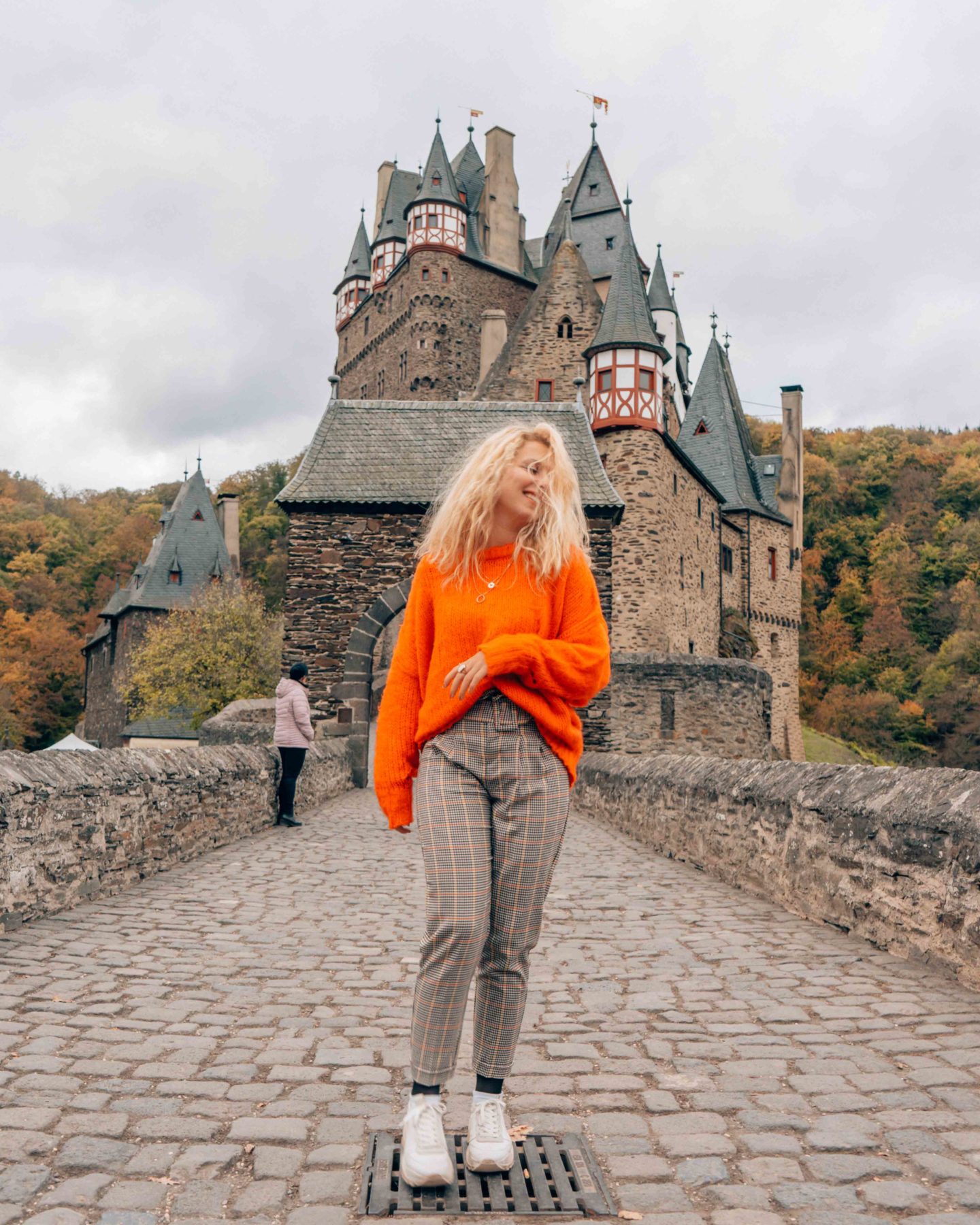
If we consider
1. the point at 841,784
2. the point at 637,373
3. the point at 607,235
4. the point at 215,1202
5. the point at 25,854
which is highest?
the point at 607,235

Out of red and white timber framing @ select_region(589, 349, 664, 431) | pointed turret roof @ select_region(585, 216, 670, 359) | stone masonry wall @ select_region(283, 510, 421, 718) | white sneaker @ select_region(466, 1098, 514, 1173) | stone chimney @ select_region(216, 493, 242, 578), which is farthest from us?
stone chimney @ select_region(216, 493, 242, 578)

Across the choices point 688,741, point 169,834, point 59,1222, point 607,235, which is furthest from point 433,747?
point 607,235

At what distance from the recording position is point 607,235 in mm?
45875

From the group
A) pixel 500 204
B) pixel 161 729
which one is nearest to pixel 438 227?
pixel 500 204

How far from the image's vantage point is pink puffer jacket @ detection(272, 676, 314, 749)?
10016mm

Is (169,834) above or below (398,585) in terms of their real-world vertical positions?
below

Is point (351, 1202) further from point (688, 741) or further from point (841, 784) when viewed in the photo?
point (688, 741)

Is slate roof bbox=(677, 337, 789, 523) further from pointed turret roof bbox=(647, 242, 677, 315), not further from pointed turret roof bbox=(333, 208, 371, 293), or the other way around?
pointed turret roof bbox=(333, 208, 371, 293)

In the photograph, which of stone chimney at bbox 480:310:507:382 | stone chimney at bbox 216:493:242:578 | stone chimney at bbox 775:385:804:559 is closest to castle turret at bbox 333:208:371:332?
stone chimney at bbox 216:493:242:578

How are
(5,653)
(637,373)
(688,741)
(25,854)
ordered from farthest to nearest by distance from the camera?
(5,653)
(637,373)
(688,741)
(25,854)

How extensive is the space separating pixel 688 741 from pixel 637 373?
13214 mm

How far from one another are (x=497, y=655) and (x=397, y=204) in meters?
61.0

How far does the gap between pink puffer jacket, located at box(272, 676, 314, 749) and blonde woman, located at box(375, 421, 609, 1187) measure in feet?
24.1

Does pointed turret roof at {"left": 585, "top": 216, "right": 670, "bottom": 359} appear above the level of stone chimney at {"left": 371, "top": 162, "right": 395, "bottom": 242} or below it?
below
